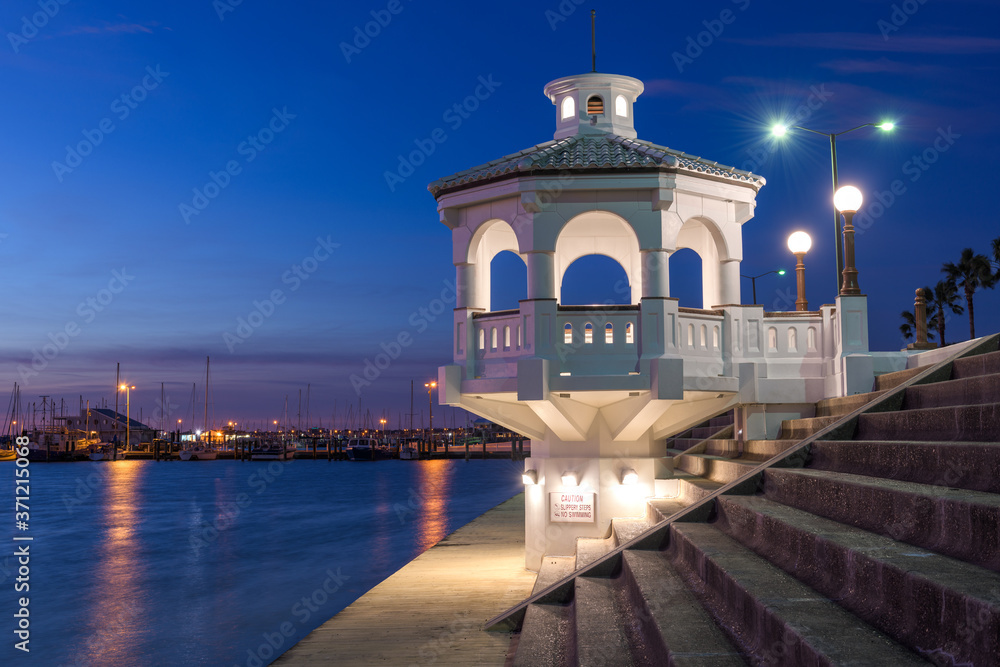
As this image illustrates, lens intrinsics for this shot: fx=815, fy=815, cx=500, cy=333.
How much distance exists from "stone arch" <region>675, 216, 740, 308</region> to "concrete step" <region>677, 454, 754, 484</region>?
2.62 m

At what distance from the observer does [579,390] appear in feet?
40.7

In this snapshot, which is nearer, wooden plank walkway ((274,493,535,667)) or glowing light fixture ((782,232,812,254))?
wooden plank walkway ((274,493,535,667))

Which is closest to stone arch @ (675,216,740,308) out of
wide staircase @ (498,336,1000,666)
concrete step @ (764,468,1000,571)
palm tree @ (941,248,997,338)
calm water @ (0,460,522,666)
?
wide staircase @ (498,336,1000,666)

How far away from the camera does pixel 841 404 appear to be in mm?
11172

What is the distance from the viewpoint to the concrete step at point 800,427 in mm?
10498

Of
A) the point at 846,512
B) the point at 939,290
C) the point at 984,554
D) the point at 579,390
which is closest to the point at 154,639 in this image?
the point at 579,390

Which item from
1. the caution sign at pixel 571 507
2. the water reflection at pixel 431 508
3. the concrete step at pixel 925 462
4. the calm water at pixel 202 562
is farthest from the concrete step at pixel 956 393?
the water reflection at pixel 431 508

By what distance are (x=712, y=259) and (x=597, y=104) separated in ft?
11.4

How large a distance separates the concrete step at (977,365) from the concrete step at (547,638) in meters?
4.23

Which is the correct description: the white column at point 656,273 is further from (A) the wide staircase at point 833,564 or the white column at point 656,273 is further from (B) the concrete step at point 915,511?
(B) the concrete step at point 915,511

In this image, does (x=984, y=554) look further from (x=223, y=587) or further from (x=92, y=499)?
(x=92, y=499)

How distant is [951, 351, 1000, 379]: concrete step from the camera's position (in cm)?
701

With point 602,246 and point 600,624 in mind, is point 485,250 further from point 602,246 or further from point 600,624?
point 600,624

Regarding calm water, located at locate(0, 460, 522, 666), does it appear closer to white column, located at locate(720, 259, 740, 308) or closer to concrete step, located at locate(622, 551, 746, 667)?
white column, located at locate(720, 259, 740, 308)
